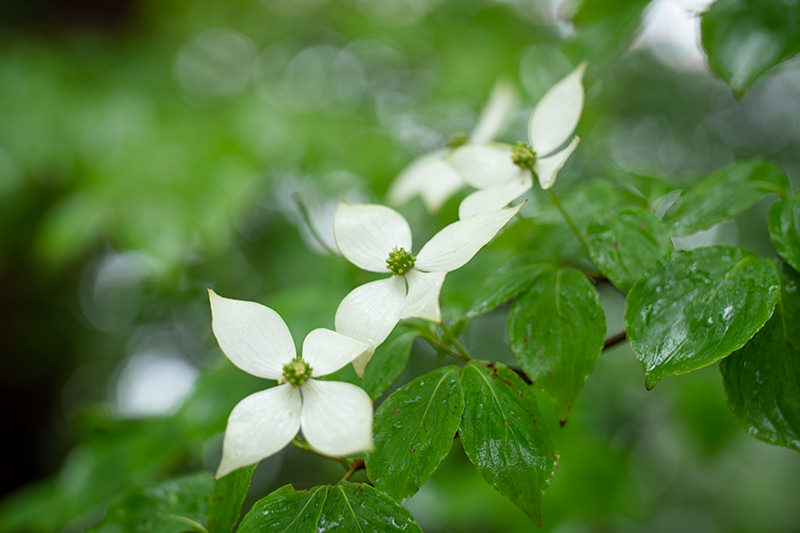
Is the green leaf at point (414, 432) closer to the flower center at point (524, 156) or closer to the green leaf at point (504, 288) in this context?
the green leaf at point (504, 288)

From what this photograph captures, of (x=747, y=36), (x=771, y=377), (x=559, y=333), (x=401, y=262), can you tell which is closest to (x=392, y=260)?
(x=401, y=262)

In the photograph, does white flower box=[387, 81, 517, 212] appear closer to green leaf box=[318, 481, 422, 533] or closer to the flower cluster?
the flower cluster

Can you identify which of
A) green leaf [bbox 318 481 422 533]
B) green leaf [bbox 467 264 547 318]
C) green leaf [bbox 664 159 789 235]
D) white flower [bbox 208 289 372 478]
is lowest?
green leaf [bbox 318 481 422 533]

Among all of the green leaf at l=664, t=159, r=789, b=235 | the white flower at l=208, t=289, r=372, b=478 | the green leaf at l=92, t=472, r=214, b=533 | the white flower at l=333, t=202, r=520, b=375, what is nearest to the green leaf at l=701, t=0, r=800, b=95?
the green leaf at l=664, t=159, r=789, b=235

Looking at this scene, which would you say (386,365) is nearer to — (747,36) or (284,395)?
(284,395)

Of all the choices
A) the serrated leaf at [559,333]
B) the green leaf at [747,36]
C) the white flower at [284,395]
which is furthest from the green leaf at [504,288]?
the green leaf at [747,36]

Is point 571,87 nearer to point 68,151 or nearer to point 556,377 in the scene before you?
point 556,377

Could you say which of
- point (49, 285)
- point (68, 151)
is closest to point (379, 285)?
point (68, 151)
